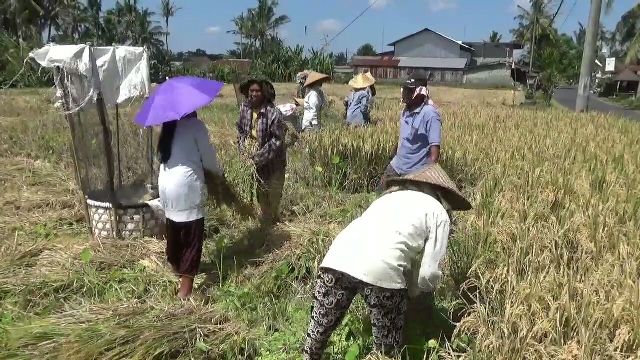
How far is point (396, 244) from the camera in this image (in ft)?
6.97

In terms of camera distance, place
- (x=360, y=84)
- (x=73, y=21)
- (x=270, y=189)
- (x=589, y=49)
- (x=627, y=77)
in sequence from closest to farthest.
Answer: (x=270, y=189) → (x=360, y=84) → (x=589, y=49) → (x=73, y=21) → (x=627, y=77)

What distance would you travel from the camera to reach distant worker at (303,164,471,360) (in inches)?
83.5

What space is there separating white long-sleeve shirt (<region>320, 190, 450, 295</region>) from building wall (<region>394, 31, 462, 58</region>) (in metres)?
59.8

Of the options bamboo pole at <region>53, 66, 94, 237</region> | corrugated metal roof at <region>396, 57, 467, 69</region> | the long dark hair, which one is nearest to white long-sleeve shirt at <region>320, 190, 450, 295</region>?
the long dark hair

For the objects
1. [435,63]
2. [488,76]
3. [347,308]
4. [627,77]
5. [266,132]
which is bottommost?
[347,308]

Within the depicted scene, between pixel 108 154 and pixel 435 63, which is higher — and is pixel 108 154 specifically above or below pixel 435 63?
→ below

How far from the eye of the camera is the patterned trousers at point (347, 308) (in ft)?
7.16

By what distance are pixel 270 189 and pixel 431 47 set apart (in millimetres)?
58878

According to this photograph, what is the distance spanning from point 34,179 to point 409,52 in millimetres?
58929

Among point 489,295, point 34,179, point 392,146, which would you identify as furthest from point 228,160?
point 489,295

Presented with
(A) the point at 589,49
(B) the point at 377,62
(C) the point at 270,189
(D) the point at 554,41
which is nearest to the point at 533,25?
(D) the point at 554,41

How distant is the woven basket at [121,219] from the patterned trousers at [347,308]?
2163mm

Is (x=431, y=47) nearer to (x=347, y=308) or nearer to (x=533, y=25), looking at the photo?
(x=533, y=25)

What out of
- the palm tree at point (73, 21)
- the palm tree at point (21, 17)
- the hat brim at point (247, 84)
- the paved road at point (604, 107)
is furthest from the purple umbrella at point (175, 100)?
the palm tree at point (73, 21)
